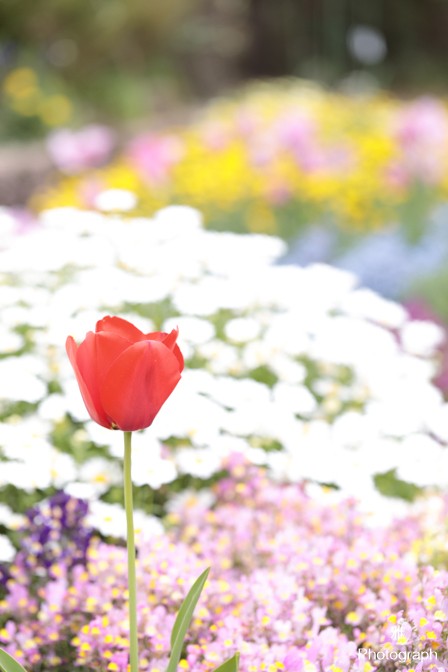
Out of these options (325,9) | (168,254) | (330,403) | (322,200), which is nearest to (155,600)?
(330,403)

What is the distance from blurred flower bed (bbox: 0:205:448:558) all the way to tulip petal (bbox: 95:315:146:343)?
57 cm

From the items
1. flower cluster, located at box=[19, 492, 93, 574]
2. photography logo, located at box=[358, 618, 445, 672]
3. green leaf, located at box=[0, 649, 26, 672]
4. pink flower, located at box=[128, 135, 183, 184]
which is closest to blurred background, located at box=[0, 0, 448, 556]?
pink flower, located at box=[128, 135, 183, 184]

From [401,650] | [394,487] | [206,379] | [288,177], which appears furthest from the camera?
[288,177]

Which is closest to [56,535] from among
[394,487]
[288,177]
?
[394,487]

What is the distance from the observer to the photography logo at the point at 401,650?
922 mm

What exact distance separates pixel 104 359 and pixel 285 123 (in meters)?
3.54

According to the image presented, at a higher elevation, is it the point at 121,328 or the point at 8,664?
the point at 121,328

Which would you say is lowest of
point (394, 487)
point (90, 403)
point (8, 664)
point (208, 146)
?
point (394, 487)

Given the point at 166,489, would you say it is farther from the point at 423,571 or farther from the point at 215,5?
the point at 215,5

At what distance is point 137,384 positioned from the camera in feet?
2.46

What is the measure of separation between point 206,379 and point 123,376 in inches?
38.4

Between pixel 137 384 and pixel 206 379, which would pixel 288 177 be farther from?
pixel 137 384

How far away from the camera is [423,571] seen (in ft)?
3.83

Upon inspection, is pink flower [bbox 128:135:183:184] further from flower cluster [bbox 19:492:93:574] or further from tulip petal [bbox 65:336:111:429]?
tulip petal [bbox 65:336:111:429]
